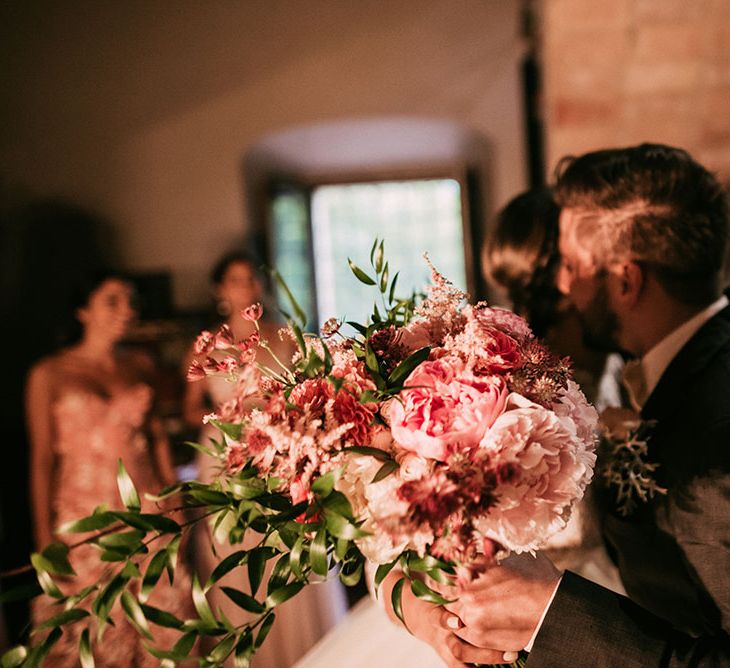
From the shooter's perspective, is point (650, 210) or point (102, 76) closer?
point (650, 210)

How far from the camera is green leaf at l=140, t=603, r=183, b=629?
0.70 m

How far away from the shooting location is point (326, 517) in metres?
0.73

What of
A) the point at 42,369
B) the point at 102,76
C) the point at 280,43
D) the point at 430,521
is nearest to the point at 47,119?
the point at 102,76

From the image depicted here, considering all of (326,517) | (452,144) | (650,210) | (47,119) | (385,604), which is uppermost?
(47,119)

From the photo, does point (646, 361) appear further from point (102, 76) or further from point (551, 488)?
point (102, 76)

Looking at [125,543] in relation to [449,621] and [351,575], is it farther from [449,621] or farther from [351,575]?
[449,621]

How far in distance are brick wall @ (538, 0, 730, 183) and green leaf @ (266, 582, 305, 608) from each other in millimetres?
2117

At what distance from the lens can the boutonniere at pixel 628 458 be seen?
1129 mm

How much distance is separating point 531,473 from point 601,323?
755mm

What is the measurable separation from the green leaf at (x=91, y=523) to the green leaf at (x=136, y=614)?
86 millimetres

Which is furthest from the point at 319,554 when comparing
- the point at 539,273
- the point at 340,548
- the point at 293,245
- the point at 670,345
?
the point at 293,245

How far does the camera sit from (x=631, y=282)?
130cm

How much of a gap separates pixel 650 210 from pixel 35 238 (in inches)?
151

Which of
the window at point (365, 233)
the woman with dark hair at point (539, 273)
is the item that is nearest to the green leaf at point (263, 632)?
the woman with dark hair at point (539, 273)
